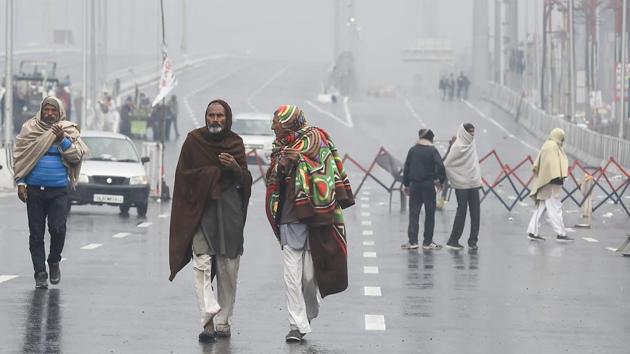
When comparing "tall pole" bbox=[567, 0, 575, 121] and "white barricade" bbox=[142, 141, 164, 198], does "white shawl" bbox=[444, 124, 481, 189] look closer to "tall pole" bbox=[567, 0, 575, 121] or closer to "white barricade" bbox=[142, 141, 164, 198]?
"white barricade" bbox=[142, 141, 164, 198]

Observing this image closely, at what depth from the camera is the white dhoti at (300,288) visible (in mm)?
11648

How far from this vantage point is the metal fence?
150 feet

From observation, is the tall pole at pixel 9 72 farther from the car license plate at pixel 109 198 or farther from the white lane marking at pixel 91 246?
the white lane marking at pixel 91 246

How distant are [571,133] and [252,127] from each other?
38.8ft

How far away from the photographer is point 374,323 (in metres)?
12.8

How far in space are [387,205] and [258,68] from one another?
338 ft

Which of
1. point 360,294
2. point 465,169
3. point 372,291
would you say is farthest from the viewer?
point 465,169

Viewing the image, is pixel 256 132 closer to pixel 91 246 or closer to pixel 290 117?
pixel 91 246

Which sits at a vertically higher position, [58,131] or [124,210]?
[58,131]

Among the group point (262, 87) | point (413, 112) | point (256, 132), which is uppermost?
point (262, 87)

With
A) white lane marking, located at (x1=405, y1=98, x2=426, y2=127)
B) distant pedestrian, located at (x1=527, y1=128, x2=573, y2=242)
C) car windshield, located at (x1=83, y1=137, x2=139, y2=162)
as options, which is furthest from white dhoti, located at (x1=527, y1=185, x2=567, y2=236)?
white lane marking, located at (x1=405, y1=98, x2=426, y2=127)

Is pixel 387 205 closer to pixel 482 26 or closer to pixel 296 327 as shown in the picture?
pixel 296 327

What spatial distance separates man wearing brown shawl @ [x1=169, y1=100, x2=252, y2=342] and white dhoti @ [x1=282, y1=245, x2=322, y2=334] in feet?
1.22

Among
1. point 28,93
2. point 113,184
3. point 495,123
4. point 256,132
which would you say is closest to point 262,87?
point 495,123
